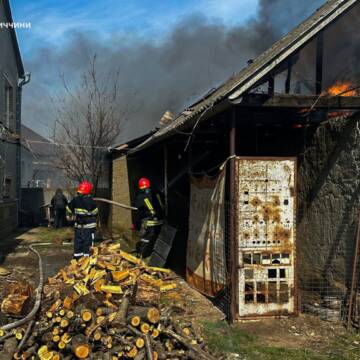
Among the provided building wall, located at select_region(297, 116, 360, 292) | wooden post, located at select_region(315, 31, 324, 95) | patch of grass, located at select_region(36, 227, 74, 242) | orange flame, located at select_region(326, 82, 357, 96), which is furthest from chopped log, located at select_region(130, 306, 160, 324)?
patch of grass, located at select_region(36, 227, 74, 242)

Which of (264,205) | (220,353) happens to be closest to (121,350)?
(220,353)

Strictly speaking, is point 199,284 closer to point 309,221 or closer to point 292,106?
point 309,221

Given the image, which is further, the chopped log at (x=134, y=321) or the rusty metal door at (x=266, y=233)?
the rusty metal door at (x=266, y=233)

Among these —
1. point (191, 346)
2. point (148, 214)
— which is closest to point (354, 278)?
point (191, 346)

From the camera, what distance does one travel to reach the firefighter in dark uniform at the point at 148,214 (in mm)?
9641

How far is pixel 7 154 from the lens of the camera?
15.1m

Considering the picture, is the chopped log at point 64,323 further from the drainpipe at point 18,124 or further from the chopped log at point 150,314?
the drainpipe at point 18,124

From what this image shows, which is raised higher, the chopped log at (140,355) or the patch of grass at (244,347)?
the chopped log at (140,355)

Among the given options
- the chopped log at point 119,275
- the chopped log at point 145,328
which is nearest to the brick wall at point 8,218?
the chopped log at point 119,275

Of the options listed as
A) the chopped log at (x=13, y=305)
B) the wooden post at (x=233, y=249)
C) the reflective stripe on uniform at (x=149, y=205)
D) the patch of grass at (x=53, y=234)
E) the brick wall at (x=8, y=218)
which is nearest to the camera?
the chopped log at (x=13, y=305)

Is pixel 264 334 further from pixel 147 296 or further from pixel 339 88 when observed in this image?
pixel 339 88

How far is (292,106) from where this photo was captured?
6.02 metres

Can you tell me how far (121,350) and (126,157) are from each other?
9.24 meters

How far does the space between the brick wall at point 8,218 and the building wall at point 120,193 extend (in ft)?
12.0
